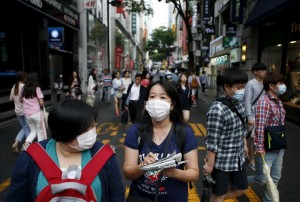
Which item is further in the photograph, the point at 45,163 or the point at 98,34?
the point at 98,34

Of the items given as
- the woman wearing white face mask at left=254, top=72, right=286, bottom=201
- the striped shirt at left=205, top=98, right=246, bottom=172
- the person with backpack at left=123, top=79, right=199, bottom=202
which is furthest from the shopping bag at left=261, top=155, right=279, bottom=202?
the person with backpack at left=123, top=79, right=199, bottom=202

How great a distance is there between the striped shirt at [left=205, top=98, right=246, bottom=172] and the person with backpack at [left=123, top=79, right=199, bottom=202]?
0.71m

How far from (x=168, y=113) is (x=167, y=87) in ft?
0.76

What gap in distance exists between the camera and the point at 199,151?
6809 millimetres

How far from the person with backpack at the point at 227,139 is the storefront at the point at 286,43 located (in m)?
7.41

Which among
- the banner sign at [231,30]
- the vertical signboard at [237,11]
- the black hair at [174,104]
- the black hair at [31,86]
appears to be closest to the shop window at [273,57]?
the vertical signboard at [237,11]

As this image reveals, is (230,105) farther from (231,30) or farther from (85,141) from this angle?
(231,30)

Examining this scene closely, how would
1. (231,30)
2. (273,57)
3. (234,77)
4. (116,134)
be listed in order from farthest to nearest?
(231,30) < (273,57) < (116,134) < (234,77)

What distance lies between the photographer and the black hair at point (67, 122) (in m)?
1.64

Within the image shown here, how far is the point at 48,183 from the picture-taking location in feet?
5.16

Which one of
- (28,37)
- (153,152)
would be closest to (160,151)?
(153,152)

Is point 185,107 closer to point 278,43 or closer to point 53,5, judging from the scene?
point 278,43

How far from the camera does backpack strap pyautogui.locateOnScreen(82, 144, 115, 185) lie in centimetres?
160

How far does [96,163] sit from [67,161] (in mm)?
169
